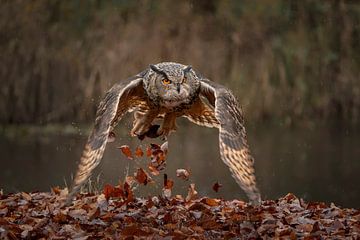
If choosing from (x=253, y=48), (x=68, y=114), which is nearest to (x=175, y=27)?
(x=253, y=48)

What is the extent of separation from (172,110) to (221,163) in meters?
5.64

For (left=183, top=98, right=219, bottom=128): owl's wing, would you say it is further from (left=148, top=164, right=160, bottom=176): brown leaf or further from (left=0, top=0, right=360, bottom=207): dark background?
(left=0, top=0, right=360, bottom=207): dark background

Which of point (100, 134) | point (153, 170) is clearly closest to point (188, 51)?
point (153, 170)

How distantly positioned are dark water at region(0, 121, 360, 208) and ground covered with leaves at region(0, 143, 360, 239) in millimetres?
1642

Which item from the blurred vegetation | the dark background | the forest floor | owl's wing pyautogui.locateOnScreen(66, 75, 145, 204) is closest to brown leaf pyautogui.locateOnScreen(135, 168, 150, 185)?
the forest floor

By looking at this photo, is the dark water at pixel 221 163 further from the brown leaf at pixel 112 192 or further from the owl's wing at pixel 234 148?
the owl's wing at pixel 234 148

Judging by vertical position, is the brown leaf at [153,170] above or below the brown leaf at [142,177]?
above

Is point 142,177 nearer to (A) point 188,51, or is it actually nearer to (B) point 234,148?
(B) point 234,148

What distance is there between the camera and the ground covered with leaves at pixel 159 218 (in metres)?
4.35

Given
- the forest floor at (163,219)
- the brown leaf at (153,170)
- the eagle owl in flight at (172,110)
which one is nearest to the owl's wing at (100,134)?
the eagle owl in flight at (172,110)

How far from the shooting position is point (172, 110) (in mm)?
4820

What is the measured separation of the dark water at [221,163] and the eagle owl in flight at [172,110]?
2.04 m

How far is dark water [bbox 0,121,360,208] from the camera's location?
8.36 meters

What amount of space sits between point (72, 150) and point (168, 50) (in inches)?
83.8
